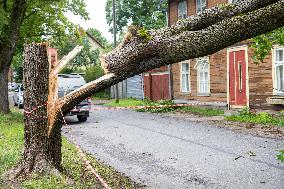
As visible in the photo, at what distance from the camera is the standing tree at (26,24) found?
17828 millimetres

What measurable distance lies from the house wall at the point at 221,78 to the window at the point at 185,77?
0.28 m

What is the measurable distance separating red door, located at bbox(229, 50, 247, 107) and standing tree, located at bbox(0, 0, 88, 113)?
8.25m

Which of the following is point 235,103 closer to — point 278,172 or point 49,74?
point 278,172

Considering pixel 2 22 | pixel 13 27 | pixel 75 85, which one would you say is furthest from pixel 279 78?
pixel 2 22

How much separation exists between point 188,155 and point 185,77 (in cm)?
1607

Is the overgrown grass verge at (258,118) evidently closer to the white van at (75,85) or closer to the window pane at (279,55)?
the window pane at (279,55)

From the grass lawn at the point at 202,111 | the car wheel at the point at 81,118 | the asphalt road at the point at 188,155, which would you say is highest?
the grass lawn at the point at 202,111

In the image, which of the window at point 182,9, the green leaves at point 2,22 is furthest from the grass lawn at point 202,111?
the green leaves at point 2,22

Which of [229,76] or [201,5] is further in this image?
[201,5]

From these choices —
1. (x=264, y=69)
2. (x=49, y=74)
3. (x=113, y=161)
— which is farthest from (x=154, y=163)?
(x=264, y=69)

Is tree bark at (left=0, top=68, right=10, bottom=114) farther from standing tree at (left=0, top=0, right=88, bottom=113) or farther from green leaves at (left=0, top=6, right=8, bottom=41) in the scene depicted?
green leaves at (left=0, top=6, right=8, bottom=41)

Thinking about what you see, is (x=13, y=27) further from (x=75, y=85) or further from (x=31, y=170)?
(x=31, y=170)

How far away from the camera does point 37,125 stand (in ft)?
23.3

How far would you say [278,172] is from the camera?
312 inches
